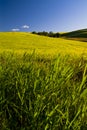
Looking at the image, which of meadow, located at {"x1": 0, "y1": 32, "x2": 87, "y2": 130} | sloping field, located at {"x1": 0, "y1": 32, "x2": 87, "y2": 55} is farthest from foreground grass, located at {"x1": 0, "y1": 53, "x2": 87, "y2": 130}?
sloping field, located at {"x1": 0, "y1": 32, "x2": 87, "y2": 55}

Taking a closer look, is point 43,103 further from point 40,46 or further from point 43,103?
point 40,46

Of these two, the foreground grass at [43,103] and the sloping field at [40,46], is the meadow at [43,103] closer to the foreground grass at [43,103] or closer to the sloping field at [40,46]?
the foreground grass at [43,103]

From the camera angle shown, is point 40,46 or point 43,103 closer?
point 43,103

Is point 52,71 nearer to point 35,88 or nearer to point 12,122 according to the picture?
point 35,88

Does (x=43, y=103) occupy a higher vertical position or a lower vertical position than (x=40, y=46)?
higher

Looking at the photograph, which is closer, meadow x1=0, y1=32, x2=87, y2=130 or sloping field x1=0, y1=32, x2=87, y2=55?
meadow x1=0, y1=32, x2=87, y2=130

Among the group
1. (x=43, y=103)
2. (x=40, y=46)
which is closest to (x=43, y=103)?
(x=43, y=103)

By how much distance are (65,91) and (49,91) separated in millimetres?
269

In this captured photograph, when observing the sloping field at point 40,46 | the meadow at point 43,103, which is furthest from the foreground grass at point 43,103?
the sloping field at point 40,46

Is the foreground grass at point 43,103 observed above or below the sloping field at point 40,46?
above

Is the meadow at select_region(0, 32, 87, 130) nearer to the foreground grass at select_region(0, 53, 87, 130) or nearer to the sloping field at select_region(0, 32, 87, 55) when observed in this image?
the foreground grass at select_region(0, 53, 87, 130)

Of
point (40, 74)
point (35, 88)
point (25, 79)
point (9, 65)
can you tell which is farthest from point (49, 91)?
point (9, 65)

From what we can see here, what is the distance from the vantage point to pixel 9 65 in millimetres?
4285

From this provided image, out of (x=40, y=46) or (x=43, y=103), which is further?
(x=40, y=46)
